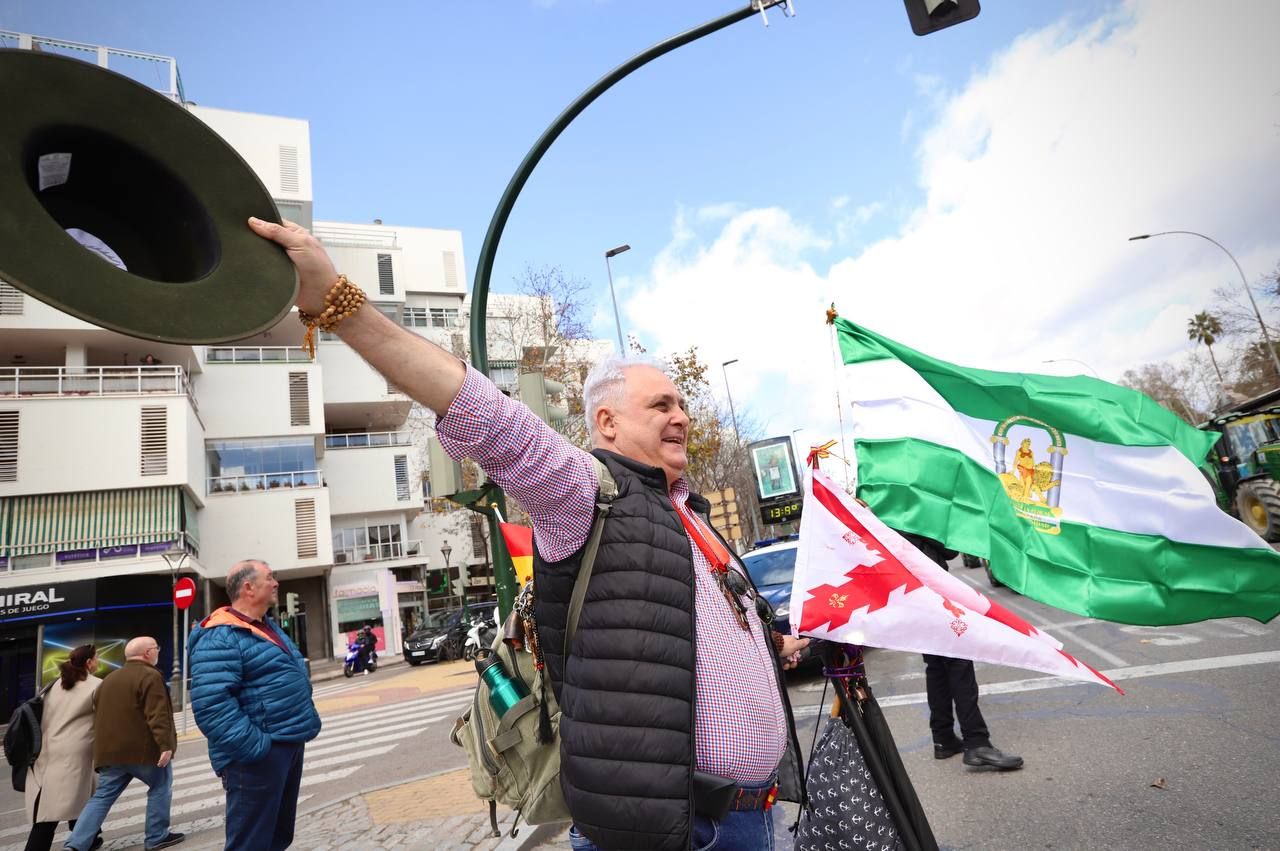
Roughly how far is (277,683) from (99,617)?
26376 millimetres

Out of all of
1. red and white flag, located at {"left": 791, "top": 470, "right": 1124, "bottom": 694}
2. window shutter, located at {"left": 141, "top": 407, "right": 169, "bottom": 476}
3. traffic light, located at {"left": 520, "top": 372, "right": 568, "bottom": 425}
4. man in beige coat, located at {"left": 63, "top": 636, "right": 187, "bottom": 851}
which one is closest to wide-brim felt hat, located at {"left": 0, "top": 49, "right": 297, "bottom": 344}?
red and white flag, located at {"left": 791, "top": 470, "right": 1124, "bottom": 694}

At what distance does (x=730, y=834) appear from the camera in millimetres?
2014

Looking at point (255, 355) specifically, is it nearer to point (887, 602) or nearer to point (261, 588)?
point (261, 588)

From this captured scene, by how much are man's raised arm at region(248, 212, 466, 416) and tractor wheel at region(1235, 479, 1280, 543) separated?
1609cm

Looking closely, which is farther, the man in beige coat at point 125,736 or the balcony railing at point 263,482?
the balcony railing at point 263,482

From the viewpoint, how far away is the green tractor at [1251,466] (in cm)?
1428

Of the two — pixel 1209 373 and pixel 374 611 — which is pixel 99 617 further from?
pixel 1209 373

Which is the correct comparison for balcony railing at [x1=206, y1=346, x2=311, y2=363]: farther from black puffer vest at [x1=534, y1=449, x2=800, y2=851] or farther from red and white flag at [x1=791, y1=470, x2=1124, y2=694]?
black puffer vest at [x1=534, y1=449, x2=800, y2=851]

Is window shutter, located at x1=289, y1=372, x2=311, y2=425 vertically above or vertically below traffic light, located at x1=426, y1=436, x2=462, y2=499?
above

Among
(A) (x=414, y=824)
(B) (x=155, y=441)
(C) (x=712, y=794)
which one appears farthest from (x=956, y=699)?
(B) (x=155, y=441)

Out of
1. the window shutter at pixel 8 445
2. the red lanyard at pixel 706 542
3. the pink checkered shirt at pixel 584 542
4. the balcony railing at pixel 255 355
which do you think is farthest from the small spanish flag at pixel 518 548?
the balcony railing at pixel 255 355

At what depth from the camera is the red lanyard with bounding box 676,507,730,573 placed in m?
2.27

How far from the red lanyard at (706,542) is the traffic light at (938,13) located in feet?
19.6

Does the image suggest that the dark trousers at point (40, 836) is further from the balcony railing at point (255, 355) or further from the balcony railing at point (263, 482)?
the balcony railing at point (255, 355)
